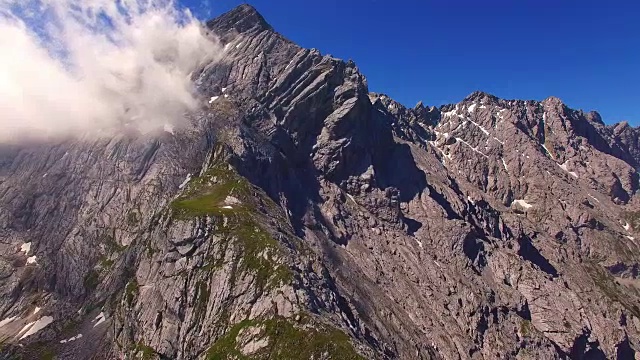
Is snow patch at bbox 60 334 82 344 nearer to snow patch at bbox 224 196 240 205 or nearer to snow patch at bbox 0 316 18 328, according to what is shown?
snow patch at bbox 0 316 18 328

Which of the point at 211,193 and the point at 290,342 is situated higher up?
the point at 211,193

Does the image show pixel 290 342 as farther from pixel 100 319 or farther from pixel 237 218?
pixel 100 319

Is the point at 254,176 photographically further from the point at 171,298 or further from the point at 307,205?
the point at 171,298

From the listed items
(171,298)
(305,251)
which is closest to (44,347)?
(171,298)

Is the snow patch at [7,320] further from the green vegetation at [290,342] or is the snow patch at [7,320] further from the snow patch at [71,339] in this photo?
the green vegetation at [290,342]

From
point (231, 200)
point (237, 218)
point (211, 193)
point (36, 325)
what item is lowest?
point (36, 325)

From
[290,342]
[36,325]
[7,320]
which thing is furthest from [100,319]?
[290,342]

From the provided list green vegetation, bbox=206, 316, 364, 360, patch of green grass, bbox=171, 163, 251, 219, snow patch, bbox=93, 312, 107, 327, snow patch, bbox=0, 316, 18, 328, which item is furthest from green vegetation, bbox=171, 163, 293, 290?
snow patch, bbox=0, 316, 18, 328

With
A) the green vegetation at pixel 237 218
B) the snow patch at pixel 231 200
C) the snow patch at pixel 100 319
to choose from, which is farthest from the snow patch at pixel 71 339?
the snow patch at pixel 231 200

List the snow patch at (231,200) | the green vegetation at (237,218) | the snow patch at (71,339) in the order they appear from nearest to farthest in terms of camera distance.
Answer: the green vegetation at (237,218) → the snow patch at (71,339) → the snow patch at (231,200)
